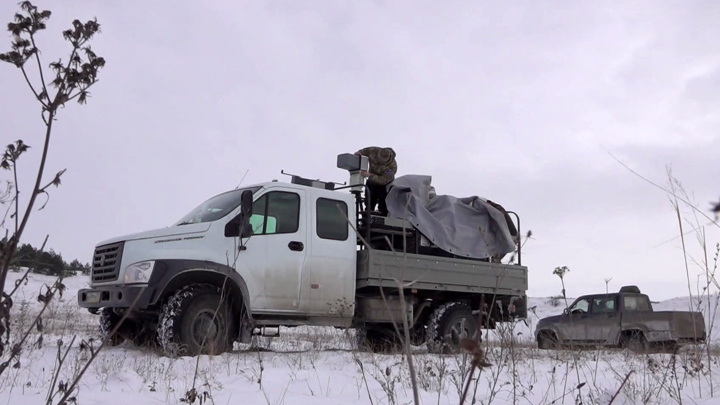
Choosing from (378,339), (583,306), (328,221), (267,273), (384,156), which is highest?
(384,156)

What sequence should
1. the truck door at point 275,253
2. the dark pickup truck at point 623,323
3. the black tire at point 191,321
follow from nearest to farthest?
1. the black tire at point 191,321
2. the truck door at point 275,253
3. the dark pickup truck at point 623,323

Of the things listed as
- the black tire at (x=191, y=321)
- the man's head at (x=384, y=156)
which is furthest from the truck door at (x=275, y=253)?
the man's head at (x=384, y=156)

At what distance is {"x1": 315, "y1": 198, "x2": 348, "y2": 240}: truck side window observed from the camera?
930 centimetres

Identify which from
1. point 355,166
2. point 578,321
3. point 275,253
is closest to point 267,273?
point 275,253

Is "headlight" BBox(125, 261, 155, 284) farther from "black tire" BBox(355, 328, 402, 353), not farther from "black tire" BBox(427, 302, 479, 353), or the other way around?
"black tire" BBox(427, 302, 479, 353)

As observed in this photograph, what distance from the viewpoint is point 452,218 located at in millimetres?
10633

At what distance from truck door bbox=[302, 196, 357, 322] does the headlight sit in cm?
200

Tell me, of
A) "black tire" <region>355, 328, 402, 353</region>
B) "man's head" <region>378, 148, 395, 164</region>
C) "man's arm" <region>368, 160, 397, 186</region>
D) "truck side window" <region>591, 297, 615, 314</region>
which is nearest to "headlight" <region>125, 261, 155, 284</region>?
"black tire" <region>355, 328, 402, 353</region>

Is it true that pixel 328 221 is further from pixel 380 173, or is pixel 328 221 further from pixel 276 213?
pixel 380 173

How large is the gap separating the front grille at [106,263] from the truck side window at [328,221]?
2.56 meters

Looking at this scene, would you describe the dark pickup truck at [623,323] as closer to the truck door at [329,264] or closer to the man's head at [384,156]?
the man's head at [384,156]

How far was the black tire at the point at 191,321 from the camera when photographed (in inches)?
304

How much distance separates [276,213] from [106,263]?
7.27ft

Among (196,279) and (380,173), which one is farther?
(380,173)
